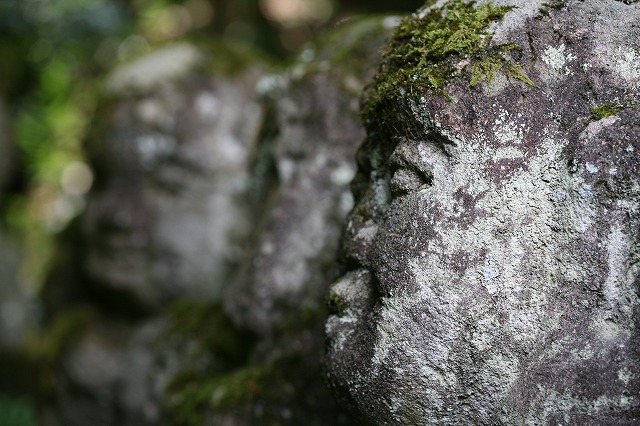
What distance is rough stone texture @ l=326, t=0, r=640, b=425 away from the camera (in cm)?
85

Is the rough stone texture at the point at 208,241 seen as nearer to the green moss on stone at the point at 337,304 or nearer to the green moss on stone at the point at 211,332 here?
the green moss on stone at the point at 211,332

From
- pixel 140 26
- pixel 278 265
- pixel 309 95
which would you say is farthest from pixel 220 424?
pixel 140 26

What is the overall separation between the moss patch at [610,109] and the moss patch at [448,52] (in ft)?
0.31

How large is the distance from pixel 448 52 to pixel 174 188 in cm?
168

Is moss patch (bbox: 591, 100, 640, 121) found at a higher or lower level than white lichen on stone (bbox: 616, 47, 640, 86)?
lower

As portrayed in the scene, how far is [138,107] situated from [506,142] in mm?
1784

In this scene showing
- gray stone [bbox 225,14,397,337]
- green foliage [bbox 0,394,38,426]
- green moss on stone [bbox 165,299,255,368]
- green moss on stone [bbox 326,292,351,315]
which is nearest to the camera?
green moss on stone [bbox 326,292,351,315]

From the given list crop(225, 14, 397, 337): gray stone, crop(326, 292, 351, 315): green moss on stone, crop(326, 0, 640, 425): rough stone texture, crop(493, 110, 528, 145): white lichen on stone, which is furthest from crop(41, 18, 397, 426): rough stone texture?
crop(493, 110, 528, 145): white lichen on stone

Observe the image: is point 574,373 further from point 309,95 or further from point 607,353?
point 309,95

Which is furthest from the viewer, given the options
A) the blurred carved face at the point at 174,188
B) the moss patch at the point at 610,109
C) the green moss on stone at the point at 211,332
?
the blurred carved face at the point at 174,188

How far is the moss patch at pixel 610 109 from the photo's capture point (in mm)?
848

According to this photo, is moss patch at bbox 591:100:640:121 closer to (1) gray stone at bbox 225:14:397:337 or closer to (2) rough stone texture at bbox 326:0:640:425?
(2) rough stone texture at bbox 326:0:640:425

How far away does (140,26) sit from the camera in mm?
4781

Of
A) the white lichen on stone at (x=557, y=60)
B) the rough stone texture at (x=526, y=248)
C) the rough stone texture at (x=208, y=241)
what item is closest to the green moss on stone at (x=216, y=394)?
the rough stone texture at (x=208, y=241)
